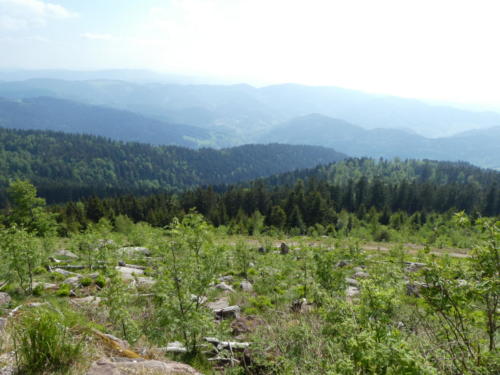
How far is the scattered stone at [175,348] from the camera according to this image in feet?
26.2

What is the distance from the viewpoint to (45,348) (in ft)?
15.9

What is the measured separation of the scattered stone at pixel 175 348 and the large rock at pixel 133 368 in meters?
2.13

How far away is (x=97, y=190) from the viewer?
16012cm

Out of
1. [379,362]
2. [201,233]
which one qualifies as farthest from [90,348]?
[379,362]

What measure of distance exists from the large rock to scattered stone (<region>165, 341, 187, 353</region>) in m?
2.13

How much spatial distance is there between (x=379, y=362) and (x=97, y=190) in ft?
582

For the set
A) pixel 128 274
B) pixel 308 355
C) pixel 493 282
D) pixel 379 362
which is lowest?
pixel 128 274

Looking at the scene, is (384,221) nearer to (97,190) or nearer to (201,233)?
(201,233)

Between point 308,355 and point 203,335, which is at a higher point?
point 308,355

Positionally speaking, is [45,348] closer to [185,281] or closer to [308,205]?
[185,281]

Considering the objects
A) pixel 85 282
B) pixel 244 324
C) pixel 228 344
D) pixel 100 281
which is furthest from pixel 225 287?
pixel 85 282

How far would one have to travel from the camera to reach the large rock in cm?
509

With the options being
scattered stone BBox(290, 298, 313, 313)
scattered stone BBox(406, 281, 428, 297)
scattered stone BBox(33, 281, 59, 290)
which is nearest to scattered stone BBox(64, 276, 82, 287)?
scattered stone BBox(33, 281, 59, 290)

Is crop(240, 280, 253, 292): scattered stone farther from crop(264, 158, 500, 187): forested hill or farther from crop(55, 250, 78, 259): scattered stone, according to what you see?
crop(264, 158, 500, 187): forested hill
